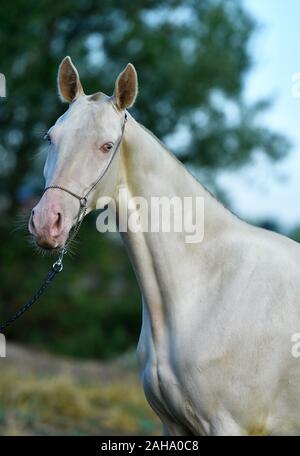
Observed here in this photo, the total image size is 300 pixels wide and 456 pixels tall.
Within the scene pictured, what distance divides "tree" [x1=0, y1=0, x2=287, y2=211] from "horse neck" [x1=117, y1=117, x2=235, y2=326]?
7590mm

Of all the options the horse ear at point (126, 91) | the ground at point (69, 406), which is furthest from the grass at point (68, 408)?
the horse ear at point (126, 91)

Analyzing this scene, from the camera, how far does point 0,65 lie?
986 cm

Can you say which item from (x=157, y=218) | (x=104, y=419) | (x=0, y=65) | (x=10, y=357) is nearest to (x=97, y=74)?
(x=0, y=65)

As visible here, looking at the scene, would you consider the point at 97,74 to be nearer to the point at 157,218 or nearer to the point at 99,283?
the point at 99,283

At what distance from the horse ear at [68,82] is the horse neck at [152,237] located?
0.32 m

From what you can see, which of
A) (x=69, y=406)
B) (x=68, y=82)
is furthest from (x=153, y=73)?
(x=68, y=82)

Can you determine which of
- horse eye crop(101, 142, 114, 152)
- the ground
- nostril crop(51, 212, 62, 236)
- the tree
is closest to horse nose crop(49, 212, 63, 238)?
nostril crop(51, 212, 62, 236)

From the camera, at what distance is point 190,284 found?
2.97m

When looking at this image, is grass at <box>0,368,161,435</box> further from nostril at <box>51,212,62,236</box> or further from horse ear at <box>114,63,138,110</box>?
horse ear at <box>114,63,138,110</box>

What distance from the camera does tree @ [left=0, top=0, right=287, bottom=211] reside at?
1142 cm

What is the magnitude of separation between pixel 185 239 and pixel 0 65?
7620mm

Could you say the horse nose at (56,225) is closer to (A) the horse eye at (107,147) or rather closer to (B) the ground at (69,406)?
(A) the horse eye at (107,147)

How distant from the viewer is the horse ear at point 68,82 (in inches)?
123

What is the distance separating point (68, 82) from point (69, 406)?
5004 millimetres
